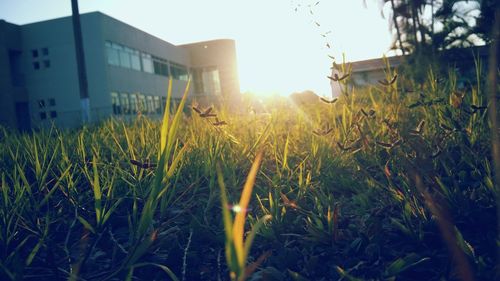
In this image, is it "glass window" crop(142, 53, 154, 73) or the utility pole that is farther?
"glass window" crop(142, 53, 154, 73)

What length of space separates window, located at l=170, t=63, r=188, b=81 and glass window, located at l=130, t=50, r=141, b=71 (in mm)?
6579

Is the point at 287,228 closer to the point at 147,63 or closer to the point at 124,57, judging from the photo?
the point at 124,57

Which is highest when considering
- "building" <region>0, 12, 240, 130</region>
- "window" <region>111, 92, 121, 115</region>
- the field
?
"building" <region>0, 12, 240, 130</region>

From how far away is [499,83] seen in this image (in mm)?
2156

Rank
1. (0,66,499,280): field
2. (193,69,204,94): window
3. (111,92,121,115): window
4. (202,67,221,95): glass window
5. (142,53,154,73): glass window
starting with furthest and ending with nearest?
1. (202,67,221,95): glass window
2. (193,69,204,94): window
3. (142,53,154,73): glass window
4. (111,92,121,115): window
5. (0,66,499,280): field

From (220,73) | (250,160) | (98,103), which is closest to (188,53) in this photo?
(220,73)

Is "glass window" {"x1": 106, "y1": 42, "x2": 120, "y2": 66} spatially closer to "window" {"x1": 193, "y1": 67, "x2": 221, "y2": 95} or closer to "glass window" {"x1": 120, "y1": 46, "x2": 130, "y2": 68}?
"glass window" {"x1": 120, "y1": 46, "x2": 130, "y2": 68}

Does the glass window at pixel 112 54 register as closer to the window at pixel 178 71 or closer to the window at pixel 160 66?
the window at pixel 160 66

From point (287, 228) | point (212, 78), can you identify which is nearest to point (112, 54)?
point (212, 78)

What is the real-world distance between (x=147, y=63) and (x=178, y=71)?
7168 mm

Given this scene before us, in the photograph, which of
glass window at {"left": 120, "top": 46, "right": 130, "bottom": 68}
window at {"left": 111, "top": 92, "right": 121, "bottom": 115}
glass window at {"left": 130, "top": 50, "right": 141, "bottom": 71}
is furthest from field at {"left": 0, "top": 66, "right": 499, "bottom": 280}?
glass window at {"left": 130, "top": 50, "right": 141, "bottom": 71}

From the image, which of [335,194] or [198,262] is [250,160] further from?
[198,262]

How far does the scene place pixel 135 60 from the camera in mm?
26703

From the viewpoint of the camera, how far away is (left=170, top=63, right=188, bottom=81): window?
113ft
